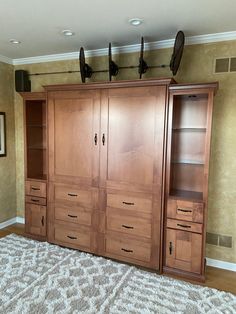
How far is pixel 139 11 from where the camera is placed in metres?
2.19

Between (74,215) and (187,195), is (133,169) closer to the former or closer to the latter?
(187,195)

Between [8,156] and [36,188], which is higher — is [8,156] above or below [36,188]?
above

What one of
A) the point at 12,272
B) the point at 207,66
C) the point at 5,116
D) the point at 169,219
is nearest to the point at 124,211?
the point at 169,219

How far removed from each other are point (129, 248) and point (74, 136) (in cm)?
147

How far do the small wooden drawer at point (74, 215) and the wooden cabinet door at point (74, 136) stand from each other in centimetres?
36

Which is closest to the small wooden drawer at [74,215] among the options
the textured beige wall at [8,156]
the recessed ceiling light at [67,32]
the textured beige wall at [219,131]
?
the textured beige wall at [8,156]

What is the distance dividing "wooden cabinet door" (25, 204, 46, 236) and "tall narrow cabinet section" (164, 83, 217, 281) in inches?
66.5

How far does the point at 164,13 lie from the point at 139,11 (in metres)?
0.23

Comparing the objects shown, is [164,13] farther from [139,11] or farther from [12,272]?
[12,272]

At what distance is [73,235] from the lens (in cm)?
311

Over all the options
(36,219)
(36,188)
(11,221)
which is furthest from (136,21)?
(11,221)

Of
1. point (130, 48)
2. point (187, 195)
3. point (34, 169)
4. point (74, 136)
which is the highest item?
point (130, 48)

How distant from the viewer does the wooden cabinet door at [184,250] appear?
100 inches

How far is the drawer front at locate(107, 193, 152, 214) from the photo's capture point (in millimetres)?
2682
